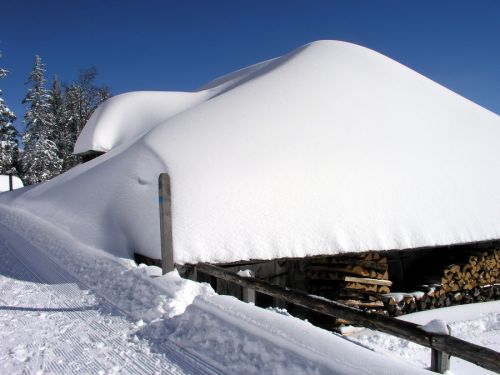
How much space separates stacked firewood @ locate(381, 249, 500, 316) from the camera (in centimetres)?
811

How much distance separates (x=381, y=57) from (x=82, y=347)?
14606 mm

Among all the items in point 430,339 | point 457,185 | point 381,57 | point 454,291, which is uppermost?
point 381,57

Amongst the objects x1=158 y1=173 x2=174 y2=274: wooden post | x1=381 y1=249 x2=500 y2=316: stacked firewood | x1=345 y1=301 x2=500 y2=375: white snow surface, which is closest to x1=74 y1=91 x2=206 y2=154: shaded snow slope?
x1=158 y1=173 x2=174 y2=274: wooden post

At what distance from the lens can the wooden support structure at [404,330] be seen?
8.80ft

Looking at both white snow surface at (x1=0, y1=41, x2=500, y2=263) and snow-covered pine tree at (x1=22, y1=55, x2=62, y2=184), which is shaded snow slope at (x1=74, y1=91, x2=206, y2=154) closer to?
white snow surface at (x1=0, y1=41, x2=500, y2=263)

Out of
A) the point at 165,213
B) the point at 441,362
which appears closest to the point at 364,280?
the point at 165,213

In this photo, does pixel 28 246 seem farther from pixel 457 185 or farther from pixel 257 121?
pixel 457 185

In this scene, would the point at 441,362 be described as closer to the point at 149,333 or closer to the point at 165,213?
the point at 149,333

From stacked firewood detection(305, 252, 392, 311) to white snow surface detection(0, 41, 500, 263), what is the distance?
442 mm

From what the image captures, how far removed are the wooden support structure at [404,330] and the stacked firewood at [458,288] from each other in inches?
166

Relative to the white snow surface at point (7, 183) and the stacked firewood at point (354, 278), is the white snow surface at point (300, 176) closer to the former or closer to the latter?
the stacked firewood at point (354, 278)

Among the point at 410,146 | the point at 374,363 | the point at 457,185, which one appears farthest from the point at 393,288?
the point at 374,363

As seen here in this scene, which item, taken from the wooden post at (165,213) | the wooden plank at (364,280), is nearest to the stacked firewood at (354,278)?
the wooden plank at (364,280)

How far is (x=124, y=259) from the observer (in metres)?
6.36
